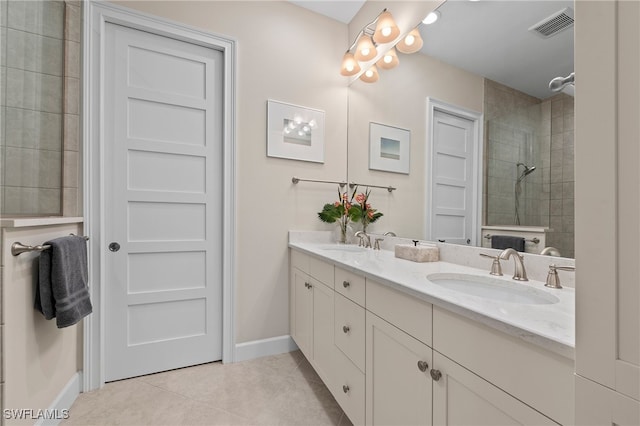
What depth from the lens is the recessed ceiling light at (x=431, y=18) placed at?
5.16 feet

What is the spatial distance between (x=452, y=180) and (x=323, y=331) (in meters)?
1.09

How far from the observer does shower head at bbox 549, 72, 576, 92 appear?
3.09 feet

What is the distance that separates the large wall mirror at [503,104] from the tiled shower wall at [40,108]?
2034 millimetres

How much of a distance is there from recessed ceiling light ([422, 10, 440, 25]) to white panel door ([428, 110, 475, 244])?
55 centimetres

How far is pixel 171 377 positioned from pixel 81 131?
64.3 inches

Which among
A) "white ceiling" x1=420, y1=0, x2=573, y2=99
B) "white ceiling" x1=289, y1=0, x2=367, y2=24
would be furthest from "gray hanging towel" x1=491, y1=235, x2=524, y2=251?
"white ceiling" x1=289, y1=0, x2=367, y2=24

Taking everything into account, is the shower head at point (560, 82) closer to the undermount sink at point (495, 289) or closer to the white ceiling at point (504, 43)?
the white ceiling at point (504, 43)

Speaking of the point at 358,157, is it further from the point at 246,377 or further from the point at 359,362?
the point at 246,377

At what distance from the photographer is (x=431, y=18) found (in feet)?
5.26

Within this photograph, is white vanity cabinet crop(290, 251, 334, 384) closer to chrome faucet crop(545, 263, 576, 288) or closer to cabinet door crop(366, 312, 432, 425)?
cabinet door crop(366, 312, 432, 425)

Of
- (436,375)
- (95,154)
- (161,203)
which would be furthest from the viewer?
(161,203)

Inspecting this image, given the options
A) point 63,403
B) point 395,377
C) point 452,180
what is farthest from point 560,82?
point 63,403

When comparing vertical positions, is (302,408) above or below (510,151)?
below

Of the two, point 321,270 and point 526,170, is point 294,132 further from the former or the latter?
point 526,170
